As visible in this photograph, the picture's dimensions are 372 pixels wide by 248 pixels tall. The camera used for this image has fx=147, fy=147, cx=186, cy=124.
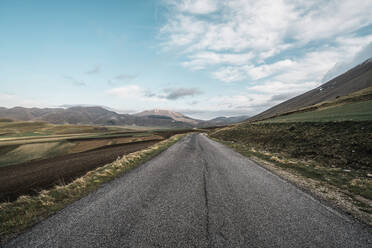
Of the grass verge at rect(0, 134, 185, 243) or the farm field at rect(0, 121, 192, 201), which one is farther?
the farm field at rect(0, 121, 192, 201)

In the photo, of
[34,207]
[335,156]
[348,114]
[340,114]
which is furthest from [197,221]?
[340,114]

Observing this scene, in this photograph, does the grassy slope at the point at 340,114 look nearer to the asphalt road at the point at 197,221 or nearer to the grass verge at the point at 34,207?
the asphalt road at the point at 197,221

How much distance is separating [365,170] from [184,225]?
38.6ft

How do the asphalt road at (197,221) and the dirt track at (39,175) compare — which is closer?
the asphalt road at (197,221)

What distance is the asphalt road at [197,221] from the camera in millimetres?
3365

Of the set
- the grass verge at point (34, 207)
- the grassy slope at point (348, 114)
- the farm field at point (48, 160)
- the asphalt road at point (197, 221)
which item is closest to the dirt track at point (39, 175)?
the farm field at point (48, 160)

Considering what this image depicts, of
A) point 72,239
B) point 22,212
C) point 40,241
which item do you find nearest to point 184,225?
point 72,239

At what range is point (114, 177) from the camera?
8.25 m

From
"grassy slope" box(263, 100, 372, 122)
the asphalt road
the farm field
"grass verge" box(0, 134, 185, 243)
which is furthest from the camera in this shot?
"grassy slope" box(263, 100, 372, 122)

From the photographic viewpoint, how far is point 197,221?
4098 mm

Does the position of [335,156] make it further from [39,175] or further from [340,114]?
[39,175]

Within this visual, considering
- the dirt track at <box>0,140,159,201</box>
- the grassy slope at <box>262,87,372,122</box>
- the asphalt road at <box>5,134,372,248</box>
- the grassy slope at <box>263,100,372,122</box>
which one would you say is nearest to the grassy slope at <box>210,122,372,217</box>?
the asphalt road at <box>5,134,372,248</box>

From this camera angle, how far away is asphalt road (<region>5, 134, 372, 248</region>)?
3365mm

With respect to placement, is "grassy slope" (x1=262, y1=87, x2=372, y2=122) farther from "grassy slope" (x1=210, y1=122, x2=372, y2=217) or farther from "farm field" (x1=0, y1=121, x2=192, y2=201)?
"farm field" (x1=0, y1=121, x2=192, y2=201)
